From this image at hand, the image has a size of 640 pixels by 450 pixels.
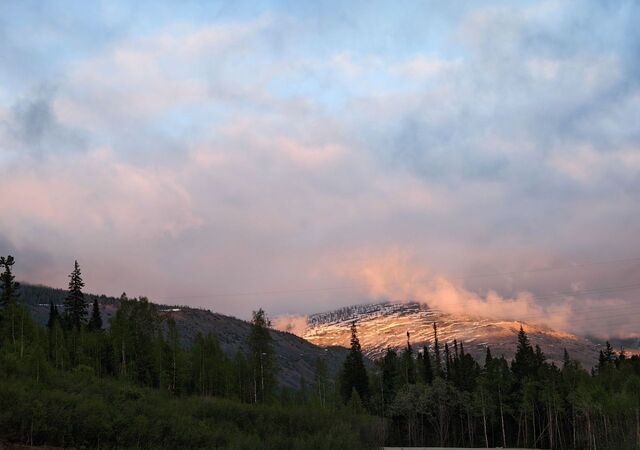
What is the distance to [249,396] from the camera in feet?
343

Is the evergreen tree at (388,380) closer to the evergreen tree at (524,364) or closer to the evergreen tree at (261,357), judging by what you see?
the evergreen tree at (524,364)

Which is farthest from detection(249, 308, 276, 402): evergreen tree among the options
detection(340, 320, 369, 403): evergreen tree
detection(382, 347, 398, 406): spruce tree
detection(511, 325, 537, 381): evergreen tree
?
detection(511, 325, 537, 381): evergreen tree

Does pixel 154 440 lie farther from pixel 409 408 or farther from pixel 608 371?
pixel 608 371

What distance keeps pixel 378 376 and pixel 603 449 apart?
157 feet

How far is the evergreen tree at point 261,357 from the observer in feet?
323

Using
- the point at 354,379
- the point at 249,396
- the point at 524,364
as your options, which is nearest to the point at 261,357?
the point at 249,396

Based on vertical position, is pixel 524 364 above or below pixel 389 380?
above

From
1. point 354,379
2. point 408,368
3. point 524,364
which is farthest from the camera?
point 408,368

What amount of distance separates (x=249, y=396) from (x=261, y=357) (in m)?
9.68

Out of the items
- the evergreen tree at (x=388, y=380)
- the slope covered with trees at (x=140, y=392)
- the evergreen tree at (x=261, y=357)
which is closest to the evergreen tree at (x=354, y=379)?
the evergreen tree at (x=388, y=380)

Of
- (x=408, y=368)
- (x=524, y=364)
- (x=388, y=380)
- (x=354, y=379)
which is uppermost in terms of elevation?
(x=524, y=364)

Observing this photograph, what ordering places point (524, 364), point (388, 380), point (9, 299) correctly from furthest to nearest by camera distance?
point (388, 380)
point (524, 364)
point (9, 299)

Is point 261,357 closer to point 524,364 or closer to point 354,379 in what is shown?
point 354,379

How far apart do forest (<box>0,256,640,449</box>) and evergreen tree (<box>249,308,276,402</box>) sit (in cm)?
22
